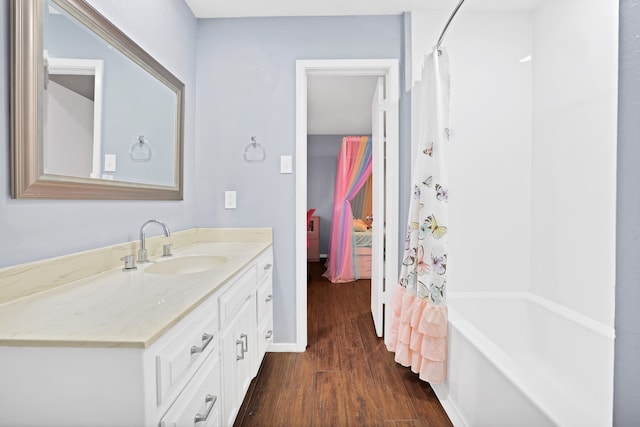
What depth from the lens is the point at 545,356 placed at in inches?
72.4

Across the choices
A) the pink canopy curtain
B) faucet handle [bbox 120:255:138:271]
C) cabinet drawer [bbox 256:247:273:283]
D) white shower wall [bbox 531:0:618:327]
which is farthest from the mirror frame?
the pink canopy curtain

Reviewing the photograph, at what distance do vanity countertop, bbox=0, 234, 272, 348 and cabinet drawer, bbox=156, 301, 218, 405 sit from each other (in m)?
0.08

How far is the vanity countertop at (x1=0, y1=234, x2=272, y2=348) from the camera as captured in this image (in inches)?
25.9

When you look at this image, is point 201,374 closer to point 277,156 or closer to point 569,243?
point 277,156

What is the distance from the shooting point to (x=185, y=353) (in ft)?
2.75

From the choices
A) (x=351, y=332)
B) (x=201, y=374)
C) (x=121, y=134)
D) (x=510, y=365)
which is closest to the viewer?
(x=201, y=374)

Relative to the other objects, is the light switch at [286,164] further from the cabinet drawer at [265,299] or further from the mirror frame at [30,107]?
the mirror frame at [30,107]

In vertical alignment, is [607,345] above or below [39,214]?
below

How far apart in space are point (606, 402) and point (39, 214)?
8.46 feet

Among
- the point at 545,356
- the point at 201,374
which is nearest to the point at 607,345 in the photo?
the point at 545,356

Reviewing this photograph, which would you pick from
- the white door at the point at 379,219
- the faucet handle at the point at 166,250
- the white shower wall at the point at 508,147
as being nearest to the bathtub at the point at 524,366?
the white shower wall at the point at 508,147

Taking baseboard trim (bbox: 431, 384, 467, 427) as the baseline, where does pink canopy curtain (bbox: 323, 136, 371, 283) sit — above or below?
above

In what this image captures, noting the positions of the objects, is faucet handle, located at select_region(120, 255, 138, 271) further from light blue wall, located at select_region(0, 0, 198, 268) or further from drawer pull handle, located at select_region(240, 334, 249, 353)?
drawer pull handle, located at select_region(240, 334, 249, 353)

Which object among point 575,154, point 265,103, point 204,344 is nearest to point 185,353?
point 204,344
